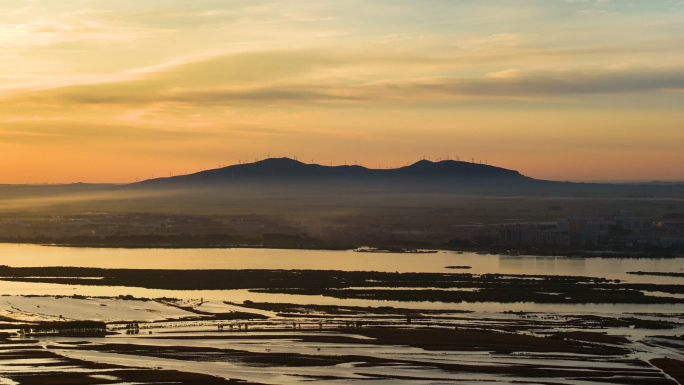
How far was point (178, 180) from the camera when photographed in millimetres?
163750

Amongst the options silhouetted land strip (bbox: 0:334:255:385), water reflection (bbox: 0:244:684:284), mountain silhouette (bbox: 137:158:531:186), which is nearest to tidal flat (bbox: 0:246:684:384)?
silhouetted land strip (bbox: 0:334:255:385)

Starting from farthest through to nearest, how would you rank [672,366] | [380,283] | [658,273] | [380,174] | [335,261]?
1. [380,174]
2. [335,261]
3. [658,273]
4. [380,283]
5. [672,366]

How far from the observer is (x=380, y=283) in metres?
42.0

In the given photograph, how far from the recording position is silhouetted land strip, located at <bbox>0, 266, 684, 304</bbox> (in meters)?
37.1

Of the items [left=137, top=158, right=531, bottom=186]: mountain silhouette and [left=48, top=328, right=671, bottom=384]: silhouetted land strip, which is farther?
[left=137, top=158, right=531, bottom=186]: mountain silhouette

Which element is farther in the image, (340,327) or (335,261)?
(335,261)

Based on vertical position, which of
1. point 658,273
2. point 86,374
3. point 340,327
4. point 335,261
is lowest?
point 86,374

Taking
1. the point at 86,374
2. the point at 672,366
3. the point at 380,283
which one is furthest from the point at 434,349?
the point at 380,283

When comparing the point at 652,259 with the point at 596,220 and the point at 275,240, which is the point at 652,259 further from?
the point at 275,240

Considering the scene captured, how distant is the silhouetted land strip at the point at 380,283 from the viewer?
3706 centimetres

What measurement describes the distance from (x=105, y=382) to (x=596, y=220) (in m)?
62.4

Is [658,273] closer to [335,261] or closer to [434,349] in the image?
[335,261]

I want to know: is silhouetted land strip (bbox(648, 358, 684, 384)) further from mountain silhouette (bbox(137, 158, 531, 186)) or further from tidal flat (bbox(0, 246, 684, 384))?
mountain silhouette (bbox(137, 158, 531, 186))

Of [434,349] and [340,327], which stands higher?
[340,327]
